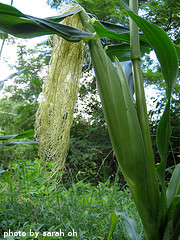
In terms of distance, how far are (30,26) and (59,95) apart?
202 mm

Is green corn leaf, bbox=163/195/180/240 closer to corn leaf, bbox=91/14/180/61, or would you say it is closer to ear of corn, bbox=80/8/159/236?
ear of corn, bbox=80/8/159/236

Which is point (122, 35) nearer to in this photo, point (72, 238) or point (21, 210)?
point (72, 238)

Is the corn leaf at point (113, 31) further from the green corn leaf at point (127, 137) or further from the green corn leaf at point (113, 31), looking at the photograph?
the green corn leaf at point (127, 137)

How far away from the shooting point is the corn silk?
0.68 meters

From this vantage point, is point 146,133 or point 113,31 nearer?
point 146,133

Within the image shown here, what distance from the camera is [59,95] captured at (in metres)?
0.70

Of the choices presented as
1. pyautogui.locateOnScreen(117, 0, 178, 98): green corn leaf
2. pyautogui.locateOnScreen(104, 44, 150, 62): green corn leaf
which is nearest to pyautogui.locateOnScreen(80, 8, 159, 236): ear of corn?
pyautogui.locateOnScreen(117, 0, 178, 98): green corn leaf

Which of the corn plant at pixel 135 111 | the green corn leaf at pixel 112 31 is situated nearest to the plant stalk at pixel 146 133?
the corn plant at pixel 135 111

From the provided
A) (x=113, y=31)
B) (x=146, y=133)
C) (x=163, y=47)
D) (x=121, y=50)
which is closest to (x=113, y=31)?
(x=113, y=31)

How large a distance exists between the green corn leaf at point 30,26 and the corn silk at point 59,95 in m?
0.08

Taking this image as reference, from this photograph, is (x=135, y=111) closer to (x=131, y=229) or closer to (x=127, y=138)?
(x=127, y=138)

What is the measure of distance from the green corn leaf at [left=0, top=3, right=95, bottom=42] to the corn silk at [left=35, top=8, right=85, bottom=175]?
77 mm

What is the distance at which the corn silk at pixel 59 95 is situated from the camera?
68 cm

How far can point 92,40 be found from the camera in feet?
1.97
